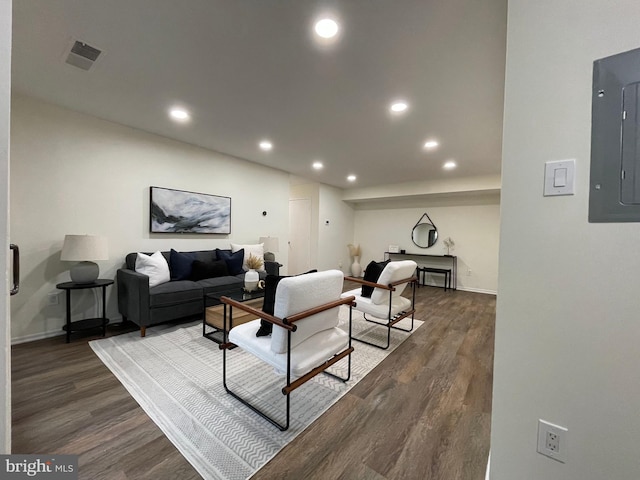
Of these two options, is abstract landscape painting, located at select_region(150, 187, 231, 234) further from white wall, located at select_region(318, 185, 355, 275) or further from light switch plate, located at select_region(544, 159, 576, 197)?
light switch plate, located at select_region(544, 159, 576, 197)

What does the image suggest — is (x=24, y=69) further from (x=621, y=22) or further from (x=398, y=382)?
(x=398, y=382)

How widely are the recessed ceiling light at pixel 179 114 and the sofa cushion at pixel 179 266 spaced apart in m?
1.75

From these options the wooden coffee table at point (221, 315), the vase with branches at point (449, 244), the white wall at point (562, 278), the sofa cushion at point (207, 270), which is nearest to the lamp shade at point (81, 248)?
the sofa cushion at point (207, 270)

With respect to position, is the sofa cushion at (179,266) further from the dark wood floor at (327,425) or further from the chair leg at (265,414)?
the chair leg at (265,414)

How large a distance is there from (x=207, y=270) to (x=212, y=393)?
6.55 ft

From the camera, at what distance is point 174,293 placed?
3012 millimetres

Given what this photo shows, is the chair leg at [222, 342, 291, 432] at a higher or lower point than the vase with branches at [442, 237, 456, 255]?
lower

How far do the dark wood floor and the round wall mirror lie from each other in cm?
425

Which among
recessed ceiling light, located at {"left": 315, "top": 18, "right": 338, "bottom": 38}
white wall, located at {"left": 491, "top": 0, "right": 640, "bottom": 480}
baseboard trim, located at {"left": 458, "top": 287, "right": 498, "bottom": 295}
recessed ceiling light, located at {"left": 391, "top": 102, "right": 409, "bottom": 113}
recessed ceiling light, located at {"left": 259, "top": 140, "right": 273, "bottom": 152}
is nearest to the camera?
white wall, located at {"left": 491, "top": 0, "right": 640, "bottom": 480}

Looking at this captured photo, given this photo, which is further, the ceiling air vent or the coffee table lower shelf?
the coffee table lower shelf

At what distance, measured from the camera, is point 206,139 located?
3746mm

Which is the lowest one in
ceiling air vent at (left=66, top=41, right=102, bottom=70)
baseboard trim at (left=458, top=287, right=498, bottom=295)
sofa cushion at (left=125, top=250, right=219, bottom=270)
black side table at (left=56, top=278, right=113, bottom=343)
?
baseboard trim at (left=458, top=287, right=498, bottom=295)

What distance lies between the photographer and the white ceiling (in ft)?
5.01

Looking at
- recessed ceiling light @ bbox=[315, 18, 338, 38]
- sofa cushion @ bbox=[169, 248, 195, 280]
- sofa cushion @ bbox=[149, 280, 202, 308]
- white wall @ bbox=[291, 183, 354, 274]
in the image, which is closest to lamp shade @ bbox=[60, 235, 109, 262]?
sofa cushion @ bbox=[149, 280, 202, 308]
